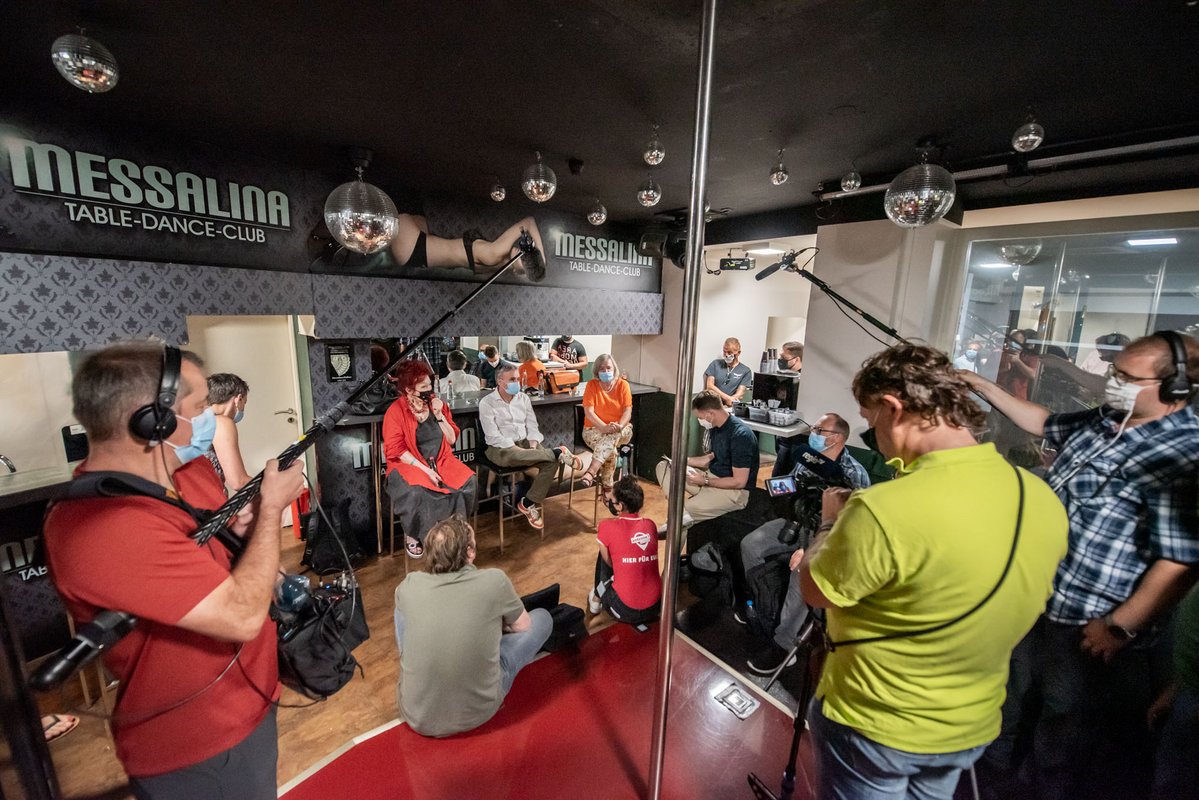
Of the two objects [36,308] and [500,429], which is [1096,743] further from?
[36,308]

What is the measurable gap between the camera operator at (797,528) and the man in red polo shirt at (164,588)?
2.16 m

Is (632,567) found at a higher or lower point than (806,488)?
lower

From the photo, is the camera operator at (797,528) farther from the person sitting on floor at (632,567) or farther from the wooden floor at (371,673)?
the wooden floor at (371,673)

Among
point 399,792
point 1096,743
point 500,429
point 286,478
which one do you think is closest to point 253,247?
point 500,429

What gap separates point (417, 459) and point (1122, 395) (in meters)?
3.40

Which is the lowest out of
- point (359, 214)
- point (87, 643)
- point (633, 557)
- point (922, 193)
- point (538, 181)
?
point (633, 557)

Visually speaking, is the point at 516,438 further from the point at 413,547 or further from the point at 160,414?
the point at 160,414

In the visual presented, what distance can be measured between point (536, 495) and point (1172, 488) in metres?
3.44

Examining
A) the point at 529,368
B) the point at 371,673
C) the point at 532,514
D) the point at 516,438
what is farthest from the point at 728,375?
the point at 371,673

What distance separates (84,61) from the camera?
1.41 metres

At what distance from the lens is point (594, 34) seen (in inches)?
60.8

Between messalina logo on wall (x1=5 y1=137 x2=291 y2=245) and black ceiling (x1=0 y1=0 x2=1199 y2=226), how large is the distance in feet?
0.70

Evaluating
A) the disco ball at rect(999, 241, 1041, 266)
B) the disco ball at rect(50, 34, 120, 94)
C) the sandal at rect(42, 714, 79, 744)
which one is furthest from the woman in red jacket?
the disco ball at rect(999, 241, 1041, 266)

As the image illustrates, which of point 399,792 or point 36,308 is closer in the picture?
point 399,792
